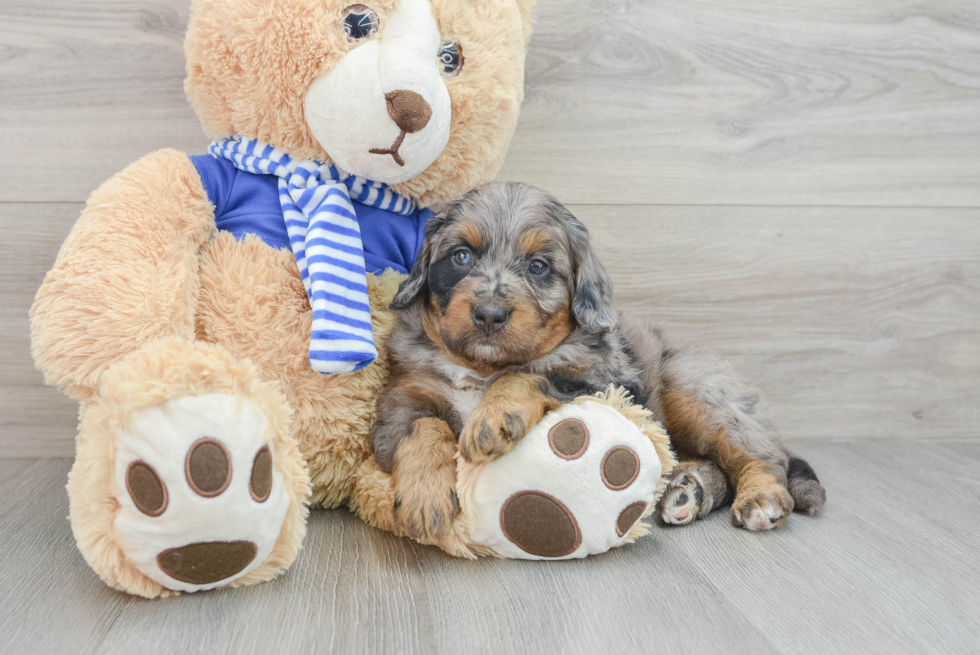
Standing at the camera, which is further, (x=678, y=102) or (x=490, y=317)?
(x=678, y=102)

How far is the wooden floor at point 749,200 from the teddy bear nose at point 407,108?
3.27 ft

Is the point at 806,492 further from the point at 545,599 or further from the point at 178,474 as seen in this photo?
the point at 178,474

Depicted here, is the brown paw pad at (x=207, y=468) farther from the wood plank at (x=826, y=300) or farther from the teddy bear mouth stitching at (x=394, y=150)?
the wood plank at (x=826, y=300)

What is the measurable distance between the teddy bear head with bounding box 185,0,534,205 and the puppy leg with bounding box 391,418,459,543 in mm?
781

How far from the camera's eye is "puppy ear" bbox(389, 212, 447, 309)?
2.00m

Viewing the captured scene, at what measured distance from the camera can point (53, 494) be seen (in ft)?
7.34

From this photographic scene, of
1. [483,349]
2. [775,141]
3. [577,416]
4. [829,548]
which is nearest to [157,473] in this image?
[483,349]

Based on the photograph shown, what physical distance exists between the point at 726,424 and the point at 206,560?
160 cm

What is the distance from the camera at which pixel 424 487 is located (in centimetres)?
170

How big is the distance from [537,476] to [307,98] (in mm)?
1166

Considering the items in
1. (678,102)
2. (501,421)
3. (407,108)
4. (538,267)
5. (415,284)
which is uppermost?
(678,102)

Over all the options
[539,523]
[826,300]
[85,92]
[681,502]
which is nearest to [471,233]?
[539,523]

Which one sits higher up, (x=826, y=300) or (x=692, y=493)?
(x=826, y=300)

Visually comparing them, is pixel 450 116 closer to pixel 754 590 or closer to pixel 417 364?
pixel 417 364
